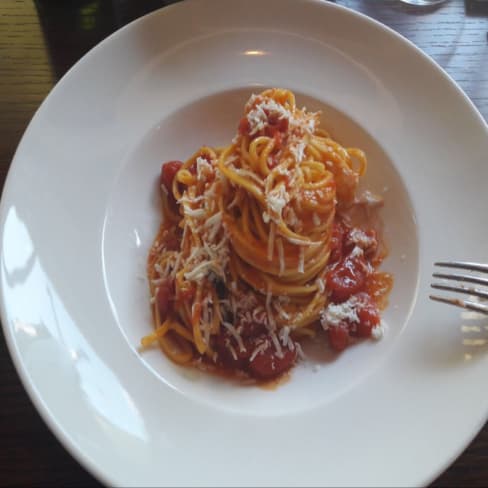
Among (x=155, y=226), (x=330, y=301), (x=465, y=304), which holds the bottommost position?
(x=330, y=301)

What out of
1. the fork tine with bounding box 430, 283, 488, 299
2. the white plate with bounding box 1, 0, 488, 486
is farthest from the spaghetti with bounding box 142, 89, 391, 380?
the fork tine with bounding box 430, 283, 488, 299

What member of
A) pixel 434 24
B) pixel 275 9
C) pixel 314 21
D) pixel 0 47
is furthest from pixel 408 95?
pixel 0 47

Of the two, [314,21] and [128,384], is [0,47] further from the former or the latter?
[128,384]

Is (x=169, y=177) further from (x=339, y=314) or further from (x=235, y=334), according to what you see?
(x=339, y=314)

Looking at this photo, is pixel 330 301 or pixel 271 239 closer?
pixel 271 239

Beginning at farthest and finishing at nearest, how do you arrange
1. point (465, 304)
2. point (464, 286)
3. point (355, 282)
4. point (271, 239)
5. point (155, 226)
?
point (155, 226)
point (355, 282)
point (271, 239)
point (464, 286)
point (465, 304)

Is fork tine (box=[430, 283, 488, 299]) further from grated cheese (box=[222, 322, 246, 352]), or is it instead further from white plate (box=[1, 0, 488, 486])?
grated cheese (box=[222, 322, 246, 352])

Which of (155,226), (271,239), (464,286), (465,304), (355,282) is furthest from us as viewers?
(155,226)

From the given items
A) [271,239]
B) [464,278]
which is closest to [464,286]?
[464,278]
